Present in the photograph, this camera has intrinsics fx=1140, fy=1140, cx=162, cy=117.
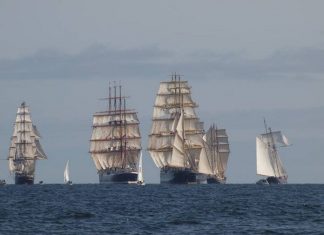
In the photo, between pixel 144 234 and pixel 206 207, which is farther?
pixel 206 207

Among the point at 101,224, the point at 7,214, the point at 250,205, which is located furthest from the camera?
the point at 250,205

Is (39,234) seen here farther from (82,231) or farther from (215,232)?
(215,232)

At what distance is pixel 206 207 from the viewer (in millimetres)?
110375

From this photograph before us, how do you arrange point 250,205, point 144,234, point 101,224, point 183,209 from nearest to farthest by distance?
point 144,234 → point 101,224 → point 183,209 → point 250,205

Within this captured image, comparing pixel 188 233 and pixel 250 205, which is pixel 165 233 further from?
pixel 250 205

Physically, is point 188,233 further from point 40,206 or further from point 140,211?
point 40,206

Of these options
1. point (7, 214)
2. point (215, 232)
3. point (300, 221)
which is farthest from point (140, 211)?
point (215, 232)

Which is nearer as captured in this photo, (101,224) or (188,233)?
(188,233)

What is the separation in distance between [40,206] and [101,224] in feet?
104

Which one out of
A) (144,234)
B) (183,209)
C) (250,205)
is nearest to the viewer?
(144,234)

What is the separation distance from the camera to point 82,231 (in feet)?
259

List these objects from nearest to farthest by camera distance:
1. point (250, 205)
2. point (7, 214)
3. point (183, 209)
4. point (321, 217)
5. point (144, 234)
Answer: point (144, 234) → point (321, 217) → point (7, 214) → point (183, 209) → point (250, 205)

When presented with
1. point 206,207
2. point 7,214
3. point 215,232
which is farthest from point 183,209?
point 215,232

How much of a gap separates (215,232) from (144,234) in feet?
16.5
